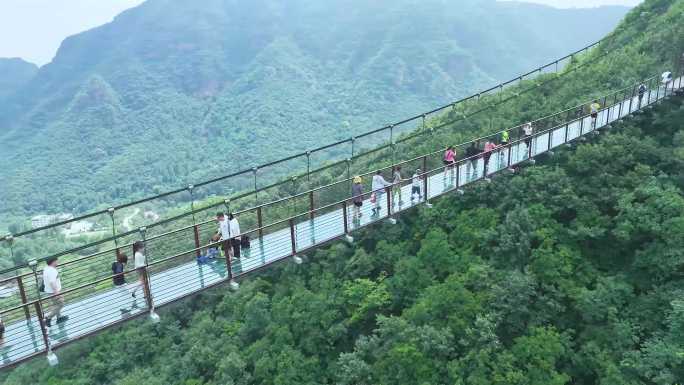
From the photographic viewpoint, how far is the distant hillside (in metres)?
160

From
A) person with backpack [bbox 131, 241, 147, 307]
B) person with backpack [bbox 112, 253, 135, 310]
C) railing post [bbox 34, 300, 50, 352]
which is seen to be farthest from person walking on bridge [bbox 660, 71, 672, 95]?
railing post [bbox 34, 300, 50, 352]

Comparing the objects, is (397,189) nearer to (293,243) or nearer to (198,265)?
(293,243)

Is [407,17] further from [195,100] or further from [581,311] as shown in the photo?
[581,311]

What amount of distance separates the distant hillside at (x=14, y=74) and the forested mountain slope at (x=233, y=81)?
11962 millimetres

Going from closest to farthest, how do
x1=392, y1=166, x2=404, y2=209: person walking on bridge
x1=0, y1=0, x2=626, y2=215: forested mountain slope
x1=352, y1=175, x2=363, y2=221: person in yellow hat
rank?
x1=352, y1=175, x2=363, y2=221: person in yellow hat < x1=392, y1=166, x2=404, y2=209: person walking on bridge < x1=0, y1=0, x2=626, y2=215: forested mountain slope

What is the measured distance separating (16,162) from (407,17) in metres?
110

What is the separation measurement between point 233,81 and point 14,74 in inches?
3359

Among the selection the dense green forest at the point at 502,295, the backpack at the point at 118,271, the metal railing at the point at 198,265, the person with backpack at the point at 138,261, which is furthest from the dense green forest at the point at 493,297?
the person with backpack at the point at 138,261

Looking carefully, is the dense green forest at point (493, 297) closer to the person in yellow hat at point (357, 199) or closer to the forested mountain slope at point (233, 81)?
the person in yellow hat at point (357, 199)

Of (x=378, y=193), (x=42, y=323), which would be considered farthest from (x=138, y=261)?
(x=378, y=193)

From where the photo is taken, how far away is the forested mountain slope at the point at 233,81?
9706 cm

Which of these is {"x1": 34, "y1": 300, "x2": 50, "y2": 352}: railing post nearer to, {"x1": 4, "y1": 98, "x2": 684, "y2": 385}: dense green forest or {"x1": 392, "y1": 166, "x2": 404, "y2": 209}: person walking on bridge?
{"x1": 392, "y1": 166, "x2": 404, "y2": 209}: person walking on bridge

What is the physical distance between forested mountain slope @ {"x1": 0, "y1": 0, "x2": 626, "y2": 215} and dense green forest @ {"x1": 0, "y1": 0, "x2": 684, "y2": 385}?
67.0 m

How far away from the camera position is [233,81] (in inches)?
5699
